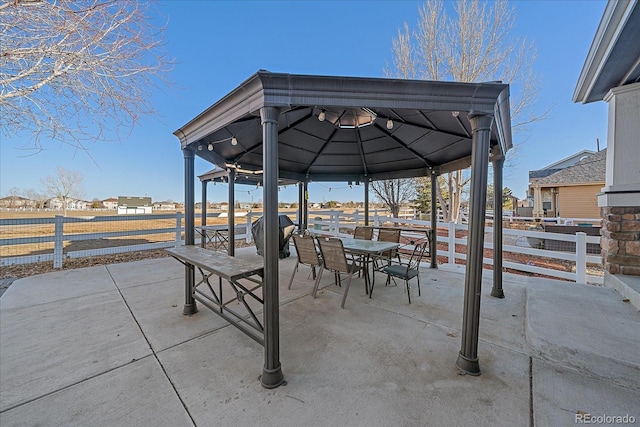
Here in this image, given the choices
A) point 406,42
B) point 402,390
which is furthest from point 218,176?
point 406,42

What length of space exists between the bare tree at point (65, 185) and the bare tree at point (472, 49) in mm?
21051

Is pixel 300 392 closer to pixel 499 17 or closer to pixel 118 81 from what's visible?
pixel 118 81

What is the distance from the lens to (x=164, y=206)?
16734 mm

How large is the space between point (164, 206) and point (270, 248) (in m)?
18.2

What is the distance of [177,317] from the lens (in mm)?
2943

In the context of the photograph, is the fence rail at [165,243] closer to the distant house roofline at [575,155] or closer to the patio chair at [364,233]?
the patio chair at [364,233]

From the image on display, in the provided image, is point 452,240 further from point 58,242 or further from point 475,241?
point 58,242

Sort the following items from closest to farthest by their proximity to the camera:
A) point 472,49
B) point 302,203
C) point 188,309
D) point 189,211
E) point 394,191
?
point 188,309, point 189,211, point 302,203, point 472,49, point 394,191

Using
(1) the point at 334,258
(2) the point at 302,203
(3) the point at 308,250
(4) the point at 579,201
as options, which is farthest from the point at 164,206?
(4) the point at 579,201

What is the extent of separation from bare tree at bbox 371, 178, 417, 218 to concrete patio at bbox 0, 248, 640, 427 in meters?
9.72

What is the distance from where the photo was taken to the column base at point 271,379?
1.80 metres

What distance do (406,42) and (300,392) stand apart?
11748mm

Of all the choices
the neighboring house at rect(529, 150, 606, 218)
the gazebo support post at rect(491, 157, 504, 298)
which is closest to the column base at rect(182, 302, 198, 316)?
the gazebo support post at rect(491, 157, 504, 298)

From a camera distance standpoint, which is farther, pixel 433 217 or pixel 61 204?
pixel 61 204
